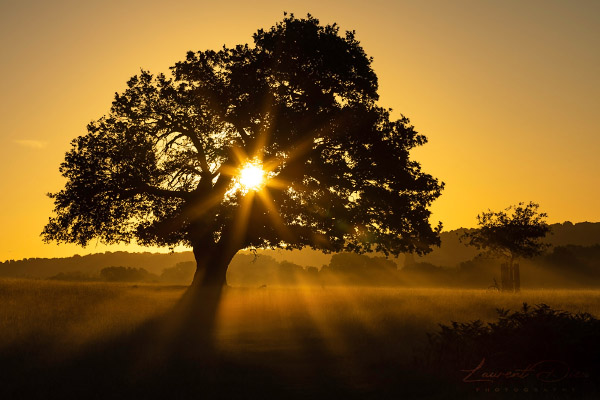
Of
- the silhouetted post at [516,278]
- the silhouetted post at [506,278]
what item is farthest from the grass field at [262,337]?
the silhouetted post at [516,278]

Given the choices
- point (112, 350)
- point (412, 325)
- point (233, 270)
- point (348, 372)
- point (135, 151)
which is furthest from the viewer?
point (233, 270)

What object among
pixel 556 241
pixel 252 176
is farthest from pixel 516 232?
pixel 556 241

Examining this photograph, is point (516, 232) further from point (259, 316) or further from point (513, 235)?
point (259, 316)

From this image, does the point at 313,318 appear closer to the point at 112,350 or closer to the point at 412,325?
the point at 412,325

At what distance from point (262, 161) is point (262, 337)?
12.5m

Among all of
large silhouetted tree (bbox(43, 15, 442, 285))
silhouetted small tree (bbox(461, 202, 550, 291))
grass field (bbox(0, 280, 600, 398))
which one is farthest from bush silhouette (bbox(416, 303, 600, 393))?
silhouetted small tree (bbox(461, 202, 550, 291))

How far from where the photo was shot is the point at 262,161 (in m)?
28.1

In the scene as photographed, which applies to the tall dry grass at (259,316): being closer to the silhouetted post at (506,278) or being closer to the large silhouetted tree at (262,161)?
the large silhouetted tree at (262,161)

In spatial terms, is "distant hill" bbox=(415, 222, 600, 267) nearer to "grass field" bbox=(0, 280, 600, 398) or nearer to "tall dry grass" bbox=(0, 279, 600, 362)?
"tall dry grass" bbox=(0, 279, 600, 362)

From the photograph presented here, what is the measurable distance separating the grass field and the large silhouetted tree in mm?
4078

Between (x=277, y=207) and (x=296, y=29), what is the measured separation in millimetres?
8901

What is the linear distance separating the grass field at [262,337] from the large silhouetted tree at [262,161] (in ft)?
13.4

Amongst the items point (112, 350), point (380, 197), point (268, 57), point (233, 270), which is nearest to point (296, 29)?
point (268, 57)

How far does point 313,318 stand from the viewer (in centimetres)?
2075
